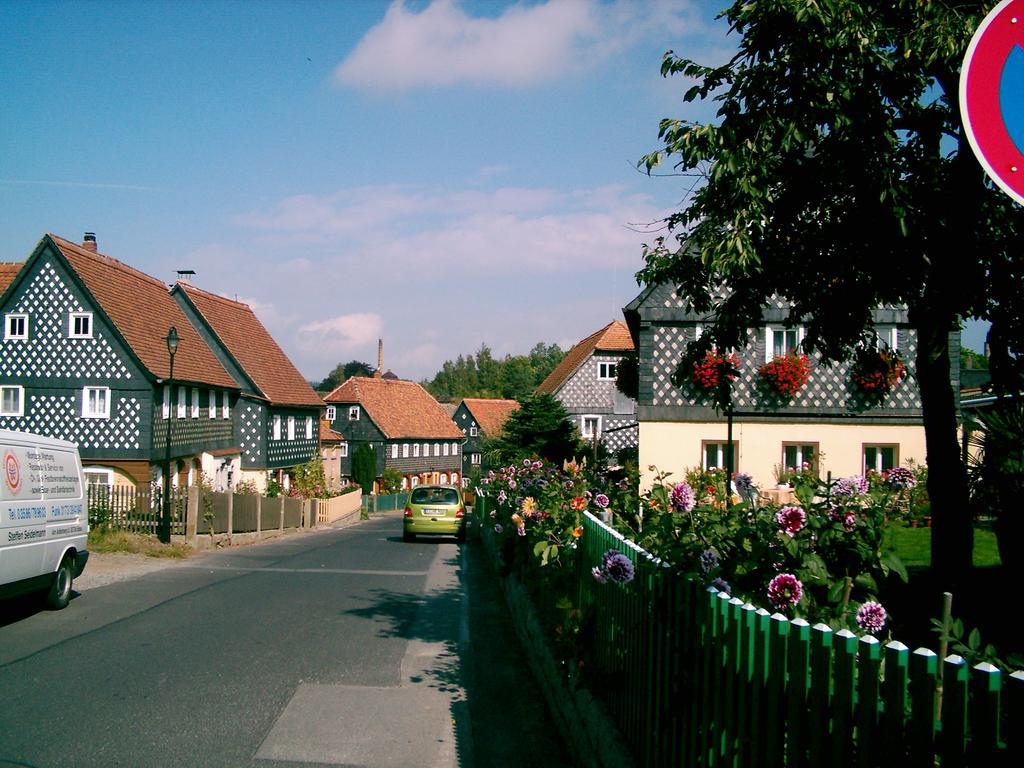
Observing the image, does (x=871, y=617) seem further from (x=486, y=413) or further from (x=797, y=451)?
(x=486, y=413)

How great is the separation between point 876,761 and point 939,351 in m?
4.45

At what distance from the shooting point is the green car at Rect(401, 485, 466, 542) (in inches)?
1041

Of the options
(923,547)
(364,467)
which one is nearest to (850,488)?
(923,547)

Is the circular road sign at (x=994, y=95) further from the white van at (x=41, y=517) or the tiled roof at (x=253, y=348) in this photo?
the tiled roof at (x=253, y=348)

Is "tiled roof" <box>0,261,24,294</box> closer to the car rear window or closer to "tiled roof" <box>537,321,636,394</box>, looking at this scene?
the car rear window

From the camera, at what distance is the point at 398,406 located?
7688 centimetres

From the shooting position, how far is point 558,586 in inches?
344

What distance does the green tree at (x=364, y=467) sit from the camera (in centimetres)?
6806

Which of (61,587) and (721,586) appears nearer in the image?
(721,586)

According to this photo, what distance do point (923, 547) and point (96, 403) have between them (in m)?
27.6

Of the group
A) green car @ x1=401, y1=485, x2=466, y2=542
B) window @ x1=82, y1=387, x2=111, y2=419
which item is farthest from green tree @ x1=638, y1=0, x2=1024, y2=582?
window @ x1=82, y1=387, x2=111, y2=419

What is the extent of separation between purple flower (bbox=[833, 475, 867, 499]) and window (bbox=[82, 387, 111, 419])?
31087mm

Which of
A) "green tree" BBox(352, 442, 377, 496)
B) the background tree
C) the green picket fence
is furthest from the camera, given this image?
the background tree

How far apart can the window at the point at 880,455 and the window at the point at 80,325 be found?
25033 mm
